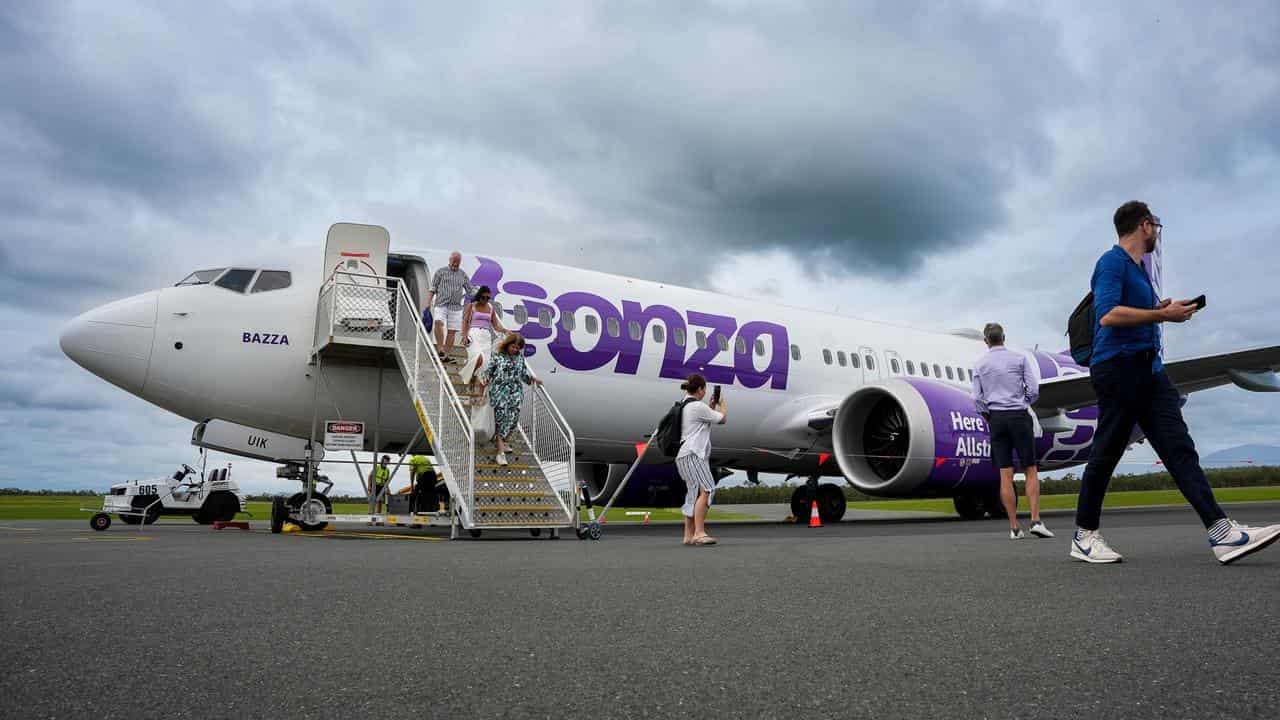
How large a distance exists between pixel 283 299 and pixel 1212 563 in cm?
915

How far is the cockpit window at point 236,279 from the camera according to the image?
9.77 m

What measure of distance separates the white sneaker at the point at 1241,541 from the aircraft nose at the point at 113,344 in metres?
9.61

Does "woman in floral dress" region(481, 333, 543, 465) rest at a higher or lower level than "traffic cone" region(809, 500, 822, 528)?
higher

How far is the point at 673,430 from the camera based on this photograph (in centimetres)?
786

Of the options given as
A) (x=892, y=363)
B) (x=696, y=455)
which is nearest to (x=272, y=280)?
(x=696, y=455)

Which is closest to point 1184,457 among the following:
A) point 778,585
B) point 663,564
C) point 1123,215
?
point 1123,215

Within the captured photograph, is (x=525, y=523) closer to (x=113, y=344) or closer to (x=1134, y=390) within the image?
(x=113, y=344)

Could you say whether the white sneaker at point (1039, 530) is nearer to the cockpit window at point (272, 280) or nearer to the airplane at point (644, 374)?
the airplane at point (644, 374)

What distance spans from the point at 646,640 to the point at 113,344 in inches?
339

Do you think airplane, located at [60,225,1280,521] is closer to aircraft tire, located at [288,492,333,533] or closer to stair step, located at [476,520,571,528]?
aircraft tire, located at [288,492,333,533]

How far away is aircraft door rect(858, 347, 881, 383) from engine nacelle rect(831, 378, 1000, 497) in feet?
7.17

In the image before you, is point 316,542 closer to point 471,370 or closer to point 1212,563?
point 471,370

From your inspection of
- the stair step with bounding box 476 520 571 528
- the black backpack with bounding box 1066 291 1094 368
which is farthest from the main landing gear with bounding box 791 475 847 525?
the black backpack with bounding box 1066 291 1094 368

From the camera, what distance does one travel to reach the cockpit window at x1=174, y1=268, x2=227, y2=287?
9.78 meters
